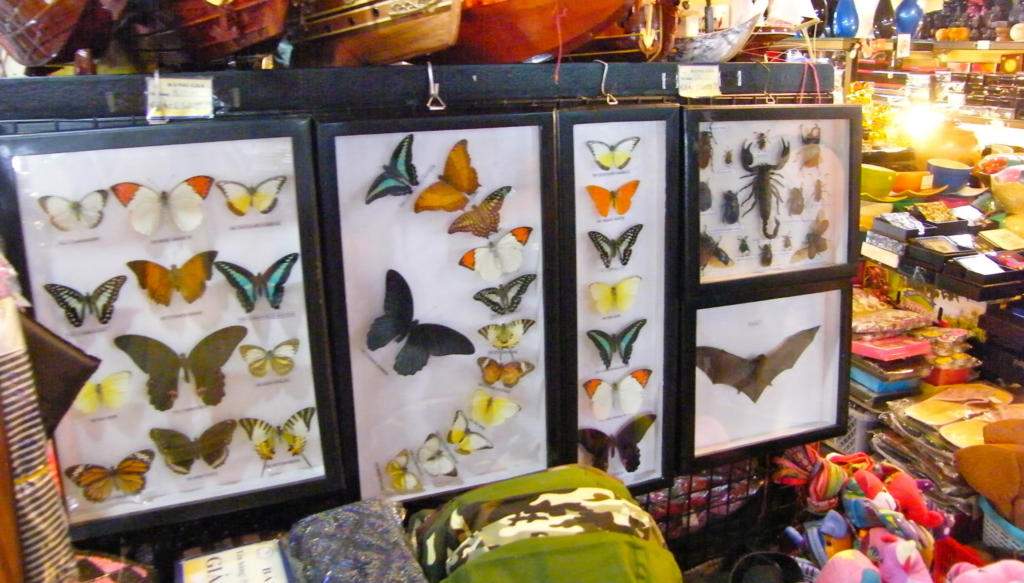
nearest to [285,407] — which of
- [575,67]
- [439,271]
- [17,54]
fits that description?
[439,271]

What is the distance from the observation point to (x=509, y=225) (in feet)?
3.94

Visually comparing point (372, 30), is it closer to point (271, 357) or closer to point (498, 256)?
point (498, 256)

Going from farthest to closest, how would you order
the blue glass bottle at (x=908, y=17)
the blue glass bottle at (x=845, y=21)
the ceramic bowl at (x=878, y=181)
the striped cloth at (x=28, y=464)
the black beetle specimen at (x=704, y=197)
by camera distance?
1. the blue glass bottle at (x=908, y=17)
2. the blue glass bottle at (x=845, y=21)
3. the ceramic bowl at (x=878, y=181)
4. the black beetle specimen at (x=704, y=197)
5. the striped cloth at (x=28, y=464)

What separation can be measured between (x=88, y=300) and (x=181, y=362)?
0.15 metres

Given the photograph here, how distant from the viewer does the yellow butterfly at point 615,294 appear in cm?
127

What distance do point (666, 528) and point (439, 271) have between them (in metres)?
0.77

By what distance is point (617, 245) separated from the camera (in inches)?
50.1

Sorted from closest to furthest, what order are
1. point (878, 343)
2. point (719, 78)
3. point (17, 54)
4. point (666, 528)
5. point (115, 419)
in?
point (17, 54) < point (115, 419) < point (719, 78) < point (666, 528) < point (878, 343)

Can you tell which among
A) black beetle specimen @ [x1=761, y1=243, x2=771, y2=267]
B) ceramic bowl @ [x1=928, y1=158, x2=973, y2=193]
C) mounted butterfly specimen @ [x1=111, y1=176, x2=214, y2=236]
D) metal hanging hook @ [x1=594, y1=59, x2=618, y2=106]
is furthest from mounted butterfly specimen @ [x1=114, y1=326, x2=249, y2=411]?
ceramic bowl @ [x1=928, y1=158, x2=973, y2=193]

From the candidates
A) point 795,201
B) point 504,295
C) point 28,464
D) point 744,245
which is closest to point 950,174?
point 795,201

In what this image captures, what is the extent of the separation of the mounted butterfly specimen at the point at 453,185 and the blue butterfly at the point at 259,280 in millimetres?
216

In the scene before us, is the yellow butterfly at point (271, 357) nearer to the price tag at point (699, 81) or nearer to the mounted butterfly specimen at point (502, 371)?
the mounted butterfly specimen at point (502, 371)

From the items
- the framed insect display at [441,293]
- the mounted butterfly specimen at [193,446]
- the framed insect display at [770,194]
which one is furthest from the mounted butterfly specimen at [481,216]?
the mounted butterfly specimen at [193,446]

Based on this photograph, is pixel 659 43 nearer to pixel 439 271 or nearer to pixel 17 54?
pixel 439 271
